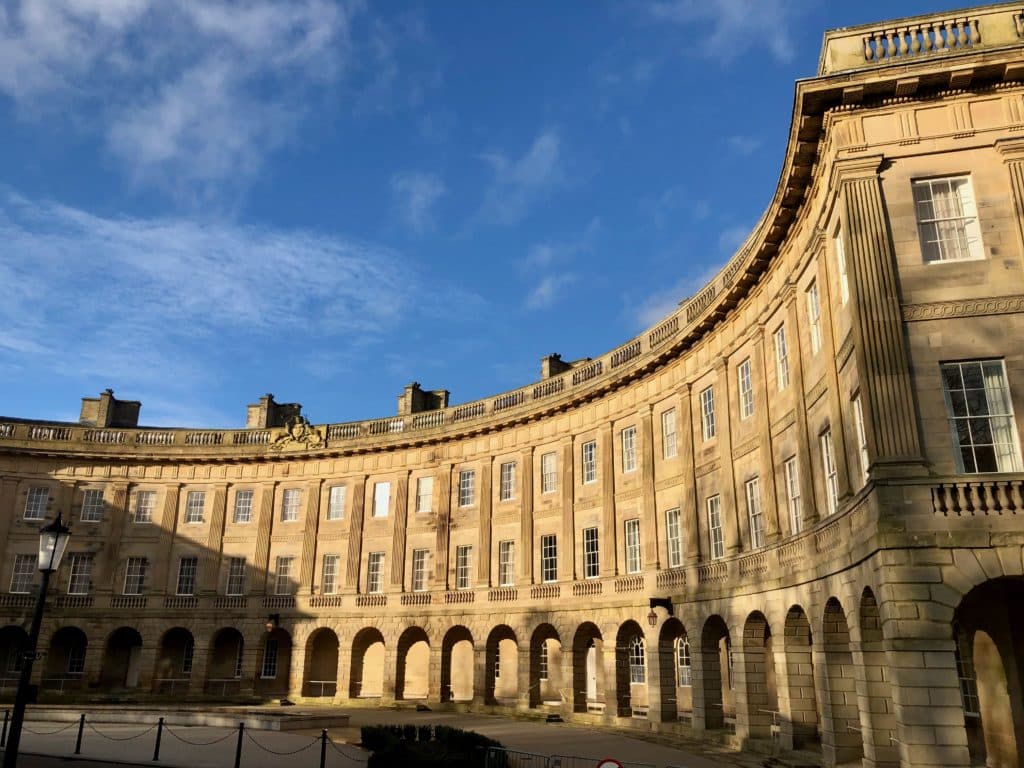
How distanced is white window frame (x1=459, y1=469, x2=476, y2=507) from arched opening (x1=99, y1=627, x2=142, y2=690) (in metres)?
19.3

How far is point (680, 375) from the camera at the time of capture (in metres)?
31.1

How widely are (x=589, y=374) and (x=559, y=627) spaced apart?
10928mm

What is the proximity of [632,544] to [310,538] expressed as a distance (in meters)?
19.7

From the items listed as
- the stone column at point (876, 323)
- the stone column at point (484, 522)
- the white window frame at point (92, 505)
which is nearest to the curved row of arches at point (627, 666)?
the stone column at point (484, 522)

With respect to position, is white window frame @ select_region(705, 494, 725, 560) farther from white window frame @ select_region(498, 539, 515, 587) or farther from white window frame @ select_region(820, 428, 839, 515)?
white window frame @ select_region(498, 539, 515, 587)

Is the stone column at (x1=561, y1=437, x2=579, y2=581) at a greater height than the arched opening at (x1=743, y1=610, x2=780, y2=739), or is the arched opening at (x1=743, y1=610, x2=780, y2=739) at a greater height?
the stone column at (x1=561, y1=437, x2=579, y2=581)

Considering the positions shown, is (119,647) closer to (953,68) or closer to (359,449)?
(359,449)

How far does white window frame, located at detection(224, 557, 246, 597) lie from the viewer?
4472 cm

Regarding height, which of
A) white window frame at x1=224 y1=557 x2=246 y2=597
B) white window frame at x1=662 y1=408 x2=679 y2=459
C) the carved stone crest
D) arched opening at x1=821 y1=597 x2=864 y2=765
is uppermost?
the carved stone crest

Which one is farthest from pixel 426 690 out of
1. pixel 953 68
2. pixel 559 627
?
pixel 953 68

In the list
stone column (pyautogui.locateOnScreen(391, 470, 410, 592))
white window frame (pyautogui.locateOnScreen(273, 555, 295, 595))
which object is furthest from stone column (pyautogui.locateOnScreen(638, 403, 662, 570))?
white window frame (pyautogui.locateOnScreen(273, 555, 295, 595))

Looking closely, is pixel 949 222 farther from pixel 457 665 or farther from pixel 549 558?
pixel 457 665

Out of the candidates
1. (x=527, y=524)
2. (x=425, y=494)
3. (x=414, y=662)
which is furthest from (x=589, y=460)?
(x=414, y=662)

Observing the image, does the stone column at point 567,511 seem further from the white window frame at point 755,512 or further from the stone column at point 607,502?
the white window frame at point 755,512
